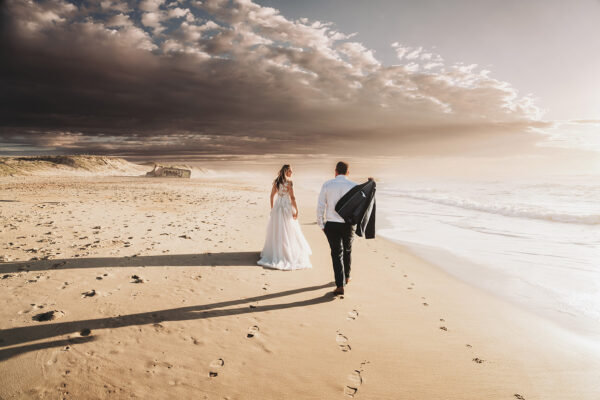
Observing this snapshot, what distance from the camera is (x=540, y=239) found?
12.1 m

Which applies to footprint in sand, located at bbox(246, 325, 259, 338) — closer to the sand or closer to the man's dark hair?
the sand

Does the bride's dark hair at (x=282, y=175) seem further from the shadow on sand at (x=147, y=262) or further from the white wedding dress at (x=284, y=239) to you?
the shadow on sand at (x=147, y=262)

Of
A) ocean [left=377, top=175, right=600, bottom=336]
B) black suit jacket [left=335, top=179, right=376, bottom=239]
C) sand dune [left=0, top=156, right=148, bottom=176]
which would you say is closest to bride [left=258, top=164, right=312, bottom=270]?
black suit jacket [left=335, top=179, right=376, bottom=239]

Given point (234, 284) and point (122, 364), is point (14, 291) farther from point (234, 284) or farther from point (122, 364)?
point (234, 284)

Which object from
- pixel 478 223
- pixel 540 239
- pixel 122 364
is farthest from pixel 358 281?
pixel 478 223

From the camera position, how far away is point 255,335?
4.36m

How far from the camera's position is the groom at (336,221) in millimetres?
5816

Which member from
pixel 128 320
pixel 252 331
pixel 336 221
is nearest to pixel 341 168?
pixel 336 221

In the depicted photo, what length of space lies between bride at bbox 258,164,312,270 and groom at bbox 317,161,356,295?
5.24ft

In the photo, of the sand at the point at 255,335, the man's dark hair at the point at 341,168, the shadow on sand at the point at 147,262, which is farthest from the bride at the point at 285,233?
the man's dark hair at the point at 341,168

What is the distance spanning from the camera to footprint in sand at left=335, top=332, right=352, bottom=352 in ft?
13.5

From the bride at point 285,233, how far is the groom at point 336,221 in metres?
1.60

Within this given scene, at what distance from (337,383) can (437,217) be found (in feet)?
55.7

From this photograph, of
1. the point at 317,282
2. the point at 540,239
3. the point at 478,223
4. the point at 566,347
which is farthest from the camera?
the point at 478,223
